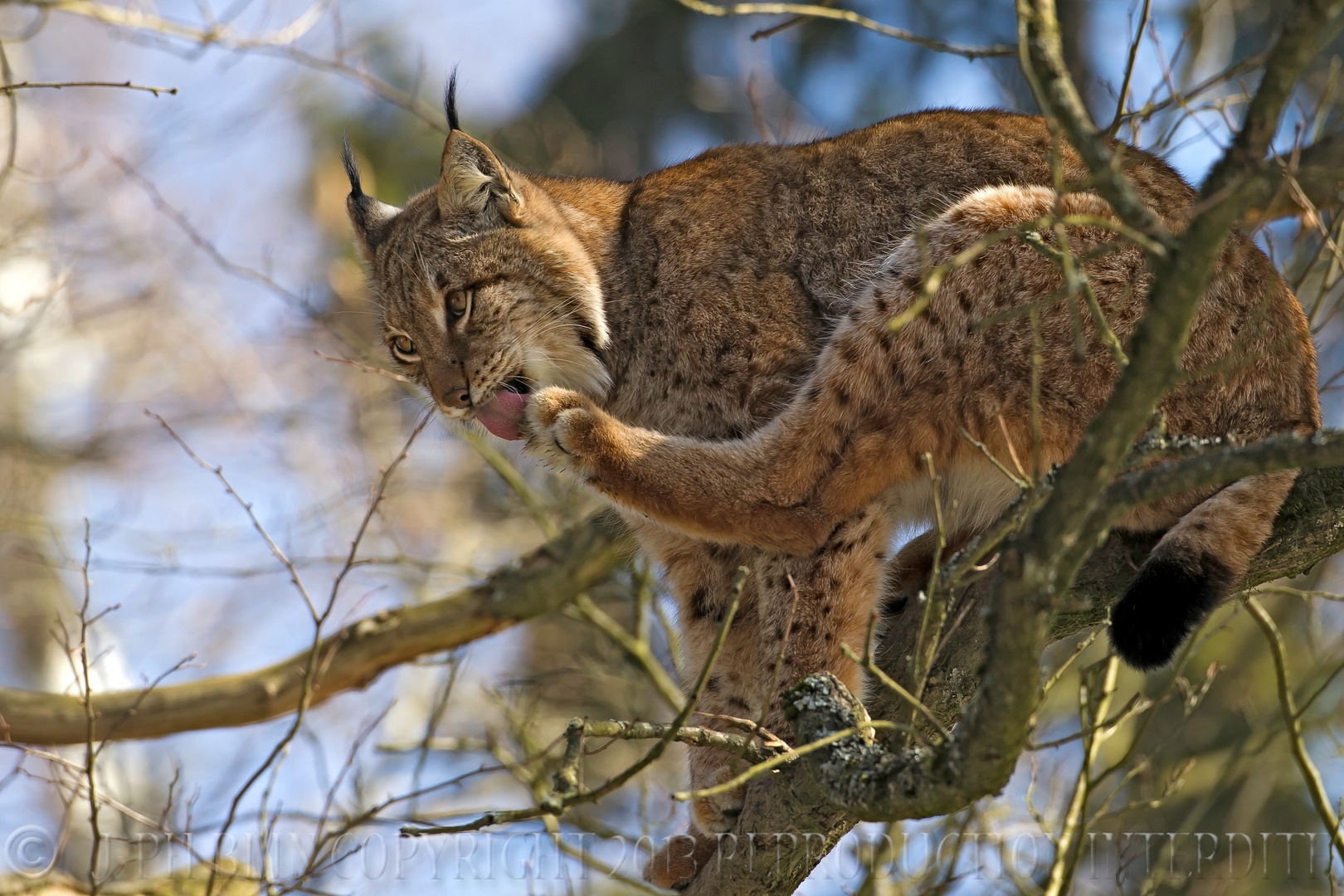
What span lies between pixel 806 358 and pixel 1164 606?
146 cm

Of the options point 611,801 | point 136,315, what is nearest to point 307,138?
point 136,315

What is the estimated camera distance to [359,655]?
17.1 feet

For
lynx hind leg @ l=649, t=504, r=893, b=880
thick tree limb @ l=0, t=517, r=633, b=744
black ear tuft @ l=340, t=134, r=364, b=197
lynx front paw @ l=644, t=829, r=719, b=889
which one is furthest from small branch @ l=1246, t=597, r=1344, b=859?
black ear tuft @ l=340, t=134, r=364, b=197

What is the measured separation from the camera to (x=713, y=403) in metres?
3.89

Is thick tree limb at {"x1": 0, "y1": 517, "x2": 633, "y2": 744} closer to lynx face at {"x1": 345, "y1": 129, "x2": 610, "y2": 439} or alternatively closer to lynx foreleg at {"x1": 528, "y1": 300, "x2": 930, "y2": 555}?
lynx face at {"x1": 345, "y1": 129, "x2": 610, "y2": 439}

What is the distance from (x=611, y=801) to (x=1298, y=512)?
18.3 feet

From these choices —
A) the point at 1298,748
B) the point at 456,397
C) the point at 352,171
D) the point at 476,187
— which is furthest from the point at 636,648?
the point at 1298,748

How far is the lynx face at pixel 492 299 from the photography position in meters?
4.12

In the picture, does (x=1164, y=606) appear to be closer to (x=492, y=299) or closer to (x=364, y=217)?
(x=492, y=299)

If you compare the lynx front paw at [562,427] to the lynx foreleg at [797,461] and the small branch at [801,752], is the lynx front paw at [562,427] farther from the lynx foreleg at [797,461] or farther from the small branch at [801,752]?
the small branch at [801,752]

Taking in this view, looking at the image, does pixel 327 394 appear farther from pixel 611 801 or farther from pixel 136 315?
pixel 611 801

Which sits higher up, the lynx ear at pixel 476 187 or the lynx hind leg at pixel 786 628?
the lynx ear at pixel 476 187

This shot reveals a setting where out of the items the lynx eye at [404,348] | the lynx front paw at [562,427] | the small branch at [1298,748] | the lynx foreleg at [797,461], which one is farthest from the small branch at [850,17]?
the small branch at [1298,748]

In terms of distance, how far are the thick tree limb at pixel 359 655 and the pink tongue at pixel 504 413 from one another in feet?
3.28
